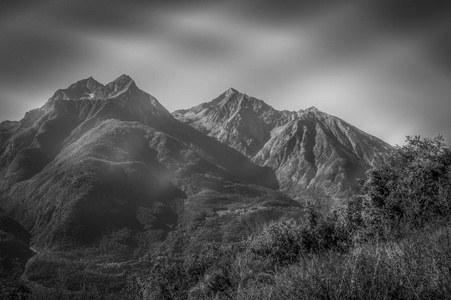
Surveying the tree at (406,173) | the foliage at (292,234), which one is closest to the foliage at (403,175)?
the tree at (406,173)

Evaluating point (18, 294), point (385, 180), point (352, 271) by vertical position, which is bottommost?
point (18, 294)

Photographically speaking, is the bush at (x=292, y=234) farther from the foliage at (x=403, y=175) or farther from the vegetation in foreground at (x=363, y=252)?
the foliage at (x=403, y=175)

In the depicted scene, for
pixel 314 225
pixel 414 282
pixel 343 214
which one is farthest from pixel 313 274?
pixel 314 225

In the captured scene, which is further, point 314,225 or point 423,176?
point 314,225

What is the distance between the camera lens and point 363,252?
8.62 meters

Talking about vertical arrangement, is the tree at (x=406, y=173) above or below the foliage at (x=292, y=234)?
above

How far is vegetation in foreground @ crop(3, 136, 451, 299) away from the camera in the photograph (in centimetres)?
709

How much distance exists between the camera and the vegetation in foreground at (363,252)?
7090 mm

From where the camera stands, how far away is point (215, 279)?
35.8 m

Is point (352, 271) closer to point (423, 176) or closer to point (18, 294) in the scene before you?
point (423, 176)

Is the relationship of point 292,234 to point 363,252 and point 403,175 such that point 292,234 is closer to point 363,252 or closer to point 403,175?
point 403,175

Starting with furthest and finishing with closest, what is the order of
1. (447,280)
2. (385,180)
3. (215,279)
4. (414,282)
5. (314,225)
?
(314,225) → (385,180) → (215,279) → (414,282) → (447,280)

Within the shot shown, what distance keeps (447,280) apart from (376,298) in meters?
1.34

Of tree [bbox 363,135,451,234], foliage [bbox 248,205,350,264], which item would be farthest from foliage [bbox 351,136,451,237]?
foliage [bbox 248,205,350,264]
